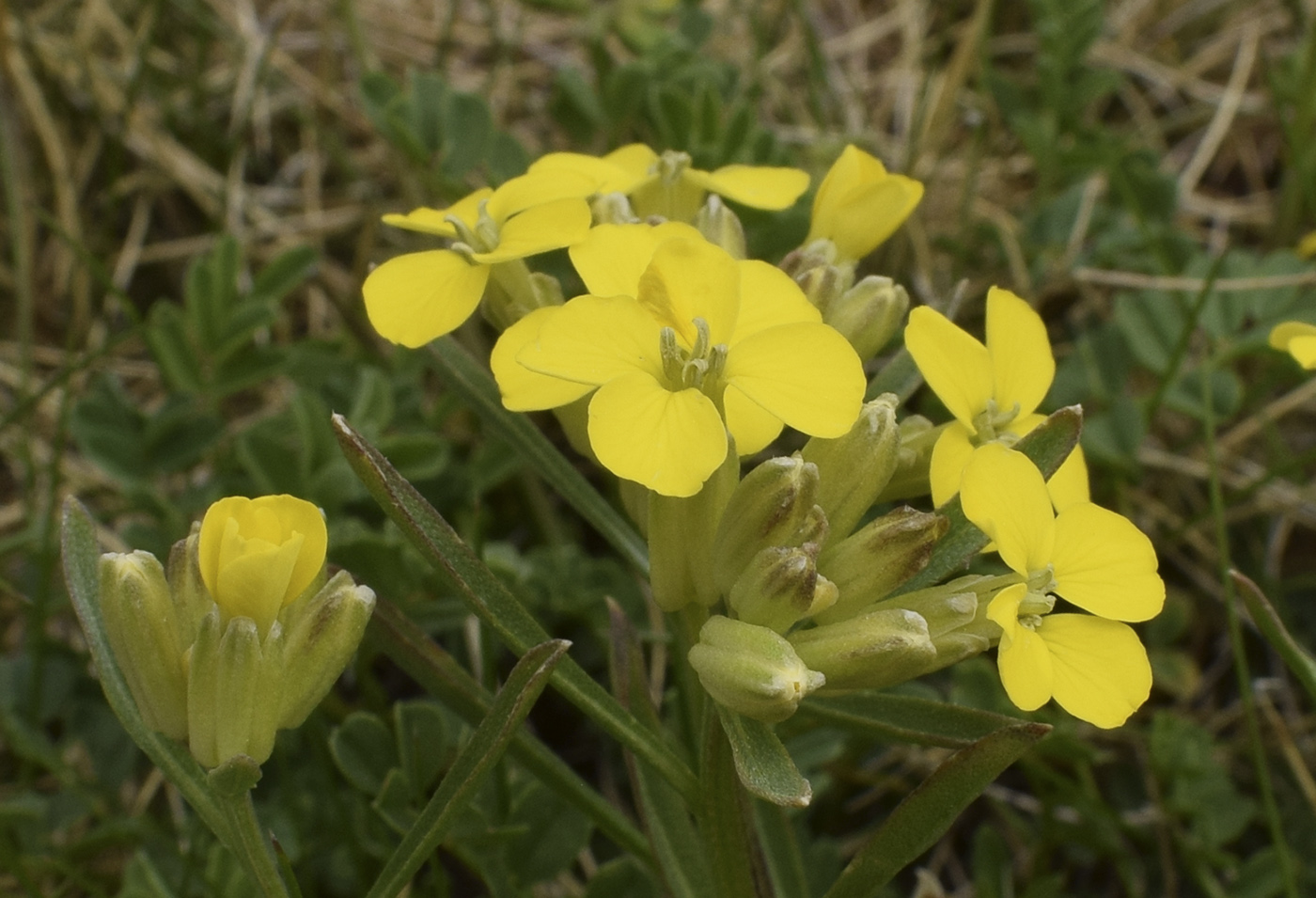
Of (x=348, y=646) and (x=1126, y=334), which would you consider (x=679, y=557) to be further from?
(x=1126, y=334)

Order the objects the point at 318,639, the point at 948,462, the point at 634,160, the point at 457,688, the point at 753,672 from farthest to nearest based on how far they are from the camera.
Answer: the point at 634,160 → the point at 457,688 → the point at 948,462 → the point at 318,639 → the point at 753,672

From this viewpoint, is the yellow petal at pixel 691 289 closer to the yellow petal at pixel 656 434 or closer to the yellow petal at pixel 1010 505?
the yellow petal at pixel 656 434

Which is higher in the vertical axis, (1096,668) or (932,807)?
(1096,668)

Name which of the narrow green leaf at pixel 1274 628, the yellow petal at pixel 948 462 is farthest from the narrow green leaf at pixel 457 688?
the narrow green leaf at pixel 1274 628

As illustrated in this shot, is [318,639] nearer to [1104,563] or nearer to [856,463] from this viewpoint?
[856,463]

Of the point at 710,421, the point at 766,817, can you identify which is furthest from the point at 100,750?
the point at 710,421

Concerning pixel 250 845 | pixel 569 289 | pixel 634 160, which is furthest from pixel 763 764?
pixel 569 289
